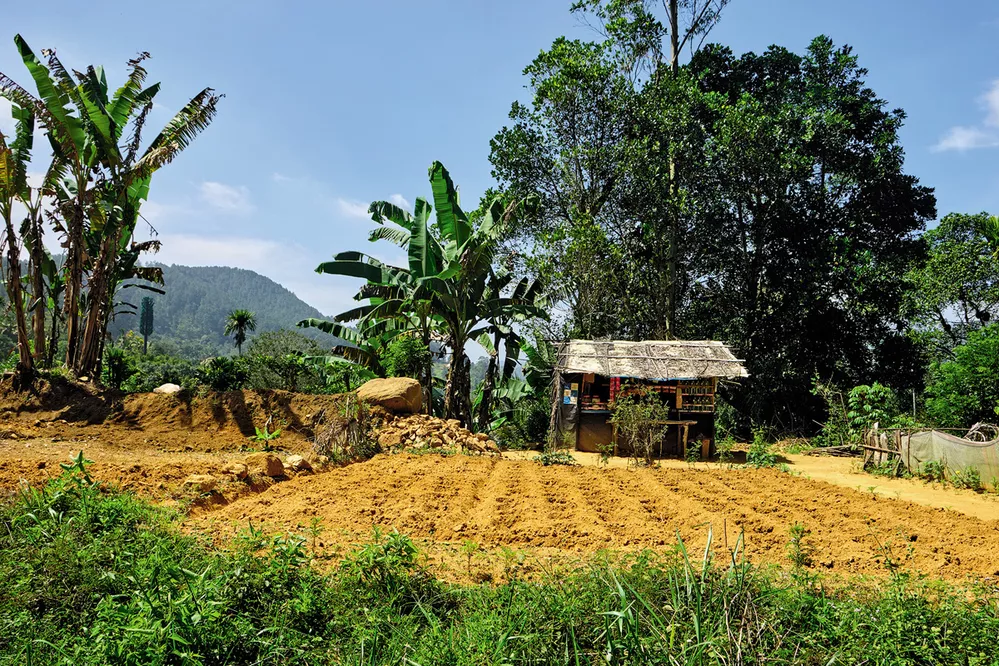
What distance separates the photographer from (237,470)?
7609 millimetres

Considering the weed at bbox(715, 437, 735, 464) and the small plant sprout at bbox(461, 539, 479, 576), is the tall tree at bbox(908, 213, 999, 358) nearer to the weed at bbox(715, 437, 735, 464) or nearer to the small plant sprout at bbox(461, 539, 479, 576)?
the weed at bbox(715, 437, 735, 464)

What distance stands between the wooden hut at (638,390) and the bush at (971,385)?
4.25m

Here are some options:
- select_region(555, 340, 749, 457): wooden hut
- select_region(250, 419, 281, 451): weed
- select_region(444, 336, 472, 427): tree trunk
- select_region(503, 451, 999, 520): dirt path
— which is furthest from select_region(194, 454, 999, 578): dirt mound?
select_region(444, 336, 472, 427): tree trunk

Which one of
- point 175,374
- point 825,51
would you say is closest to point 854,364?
point 825,51

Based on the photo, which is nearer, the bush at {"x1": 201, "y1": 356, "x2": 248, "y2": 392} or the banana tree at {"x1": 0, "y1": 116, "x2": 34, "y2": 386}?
the banana tree at {"x1": 0, "y1": 116, "x2": 34, "y2": 386}

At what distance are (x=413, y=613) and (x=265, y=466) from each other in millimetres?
4578

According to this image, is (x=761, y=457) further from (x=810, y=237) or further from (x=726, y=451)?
(x=810, y=237)

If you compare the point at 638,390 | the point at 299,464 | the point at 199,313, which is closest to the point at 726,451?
the point at 638,390

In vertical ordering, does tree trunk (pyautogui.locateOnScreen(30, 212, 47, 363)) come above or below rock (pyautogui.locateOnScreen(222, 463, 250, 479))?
above

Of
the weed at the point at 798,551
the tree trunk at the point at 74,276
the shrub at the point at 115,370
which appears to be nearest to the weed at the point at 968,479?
the weed at the point at 798,551

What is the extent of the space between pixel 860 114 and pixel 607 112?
27.7 ft

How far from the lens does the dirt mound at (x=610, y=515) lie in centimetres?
596

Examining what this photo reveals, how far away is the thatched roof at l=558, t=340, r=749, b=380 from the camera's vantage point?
1463cm

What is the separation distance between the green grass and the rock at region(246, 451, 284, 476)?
9.80 feet
